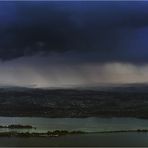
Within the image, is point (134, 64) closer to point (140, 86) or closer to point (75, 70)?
point (140, 86)

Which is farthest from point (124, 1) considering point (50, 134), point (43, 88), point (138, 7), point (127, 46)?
point (50, 134)

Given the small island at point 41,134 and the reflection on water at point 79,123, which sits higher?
the reflection on water at point 79,123

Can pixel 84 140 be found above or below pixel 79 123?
below

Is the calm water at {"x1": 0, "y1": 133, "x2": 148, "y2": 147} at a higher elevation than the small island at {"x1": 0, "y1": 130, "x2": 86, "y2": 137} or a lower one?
lower

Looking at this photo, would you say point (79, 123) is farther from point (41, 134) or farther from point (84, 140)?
point (41, 134)

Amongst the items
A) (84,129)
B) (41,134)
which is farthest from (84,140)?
(41,134)

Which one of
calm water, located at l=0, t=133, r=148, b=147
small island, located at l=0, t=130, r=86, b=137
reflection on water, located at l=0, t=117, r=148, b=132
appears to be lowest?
calm water, located at l=0, t=133, r=148, b=147
